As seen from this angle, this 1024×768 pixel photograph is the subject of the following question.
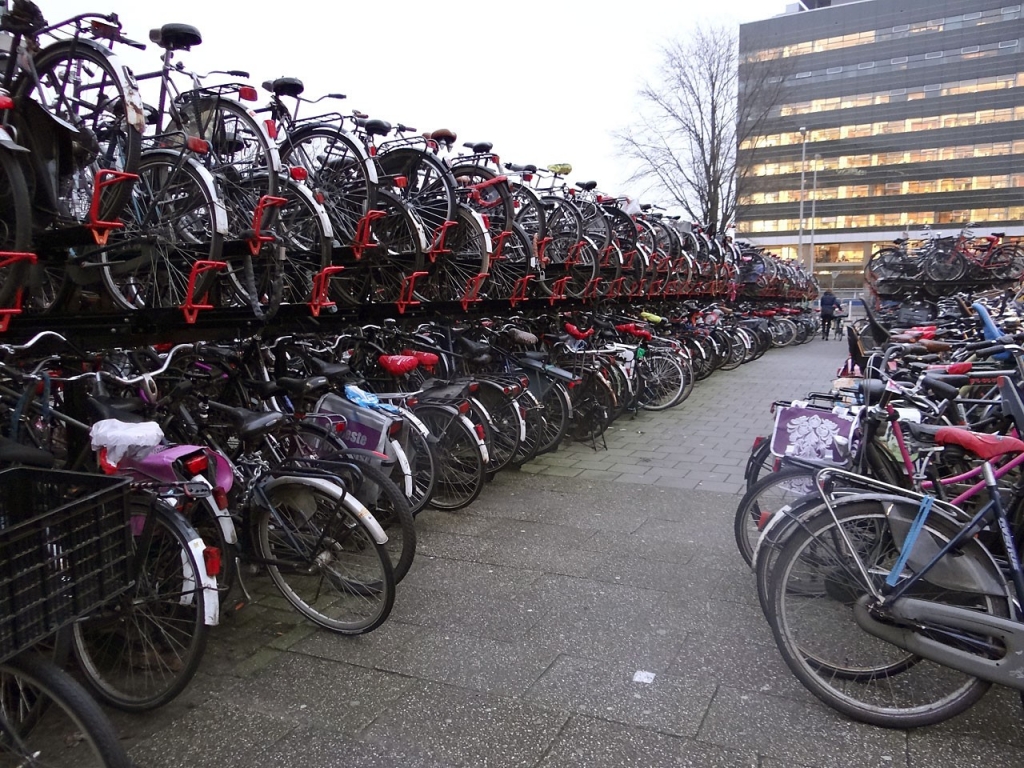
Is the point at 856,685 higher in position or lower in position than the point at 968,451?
lower

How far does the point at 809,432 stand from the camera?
3467mm

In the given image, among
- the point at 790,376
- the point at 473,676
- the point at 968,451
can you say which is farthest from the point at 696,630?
the point at 790,376

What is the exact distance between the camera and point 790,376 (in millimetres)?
12734

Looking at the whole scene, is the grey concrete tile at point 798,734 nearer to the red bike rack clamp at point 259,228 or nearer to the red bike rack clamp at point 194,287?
the red bike rack clamp at point 194,287

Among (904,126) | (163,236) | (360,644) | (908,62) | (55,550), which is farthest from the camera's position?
(904,126)

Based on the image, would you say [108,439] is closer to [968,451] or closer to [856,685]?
[856,685]

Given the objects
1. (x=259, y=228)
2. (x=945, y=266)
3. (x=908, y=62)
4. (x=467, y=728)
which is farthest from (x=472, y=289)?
(x=908, y=62)

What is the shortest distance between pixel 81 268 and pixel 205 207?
0.77m

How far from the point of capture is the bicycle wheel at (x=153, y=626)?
2646mm

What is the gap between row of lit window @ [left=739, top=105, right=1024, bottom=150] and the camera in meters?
64.0

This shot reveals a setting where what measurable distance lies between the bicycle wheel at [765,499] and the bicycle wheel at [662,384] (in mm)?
5601

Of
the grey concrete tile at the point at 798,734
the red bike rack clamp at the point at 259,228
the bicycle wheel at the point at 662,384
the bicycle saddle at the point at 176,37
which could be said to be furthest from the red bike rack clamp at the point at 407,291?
the bicycle wheel at the point at 662,384

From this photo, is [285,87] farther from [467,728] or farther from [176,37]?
[467,728]

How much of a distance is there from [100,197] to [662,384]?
7485 millimetres
